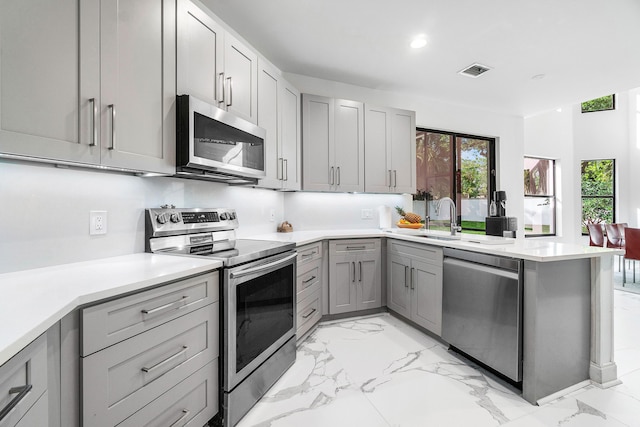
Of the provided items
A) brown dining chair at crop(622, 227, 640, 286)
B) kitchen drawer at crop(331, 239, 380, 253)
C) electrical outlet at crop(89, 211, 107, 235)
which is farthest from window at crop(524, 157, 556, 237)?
electrical outlet at crop(89, 211, 107, 235)

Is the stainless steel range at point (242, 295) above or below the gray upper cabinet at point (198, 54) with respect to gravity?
below

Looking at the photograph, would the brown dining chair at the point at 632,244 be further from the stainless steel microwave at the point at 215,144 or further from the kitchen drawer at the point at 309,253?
the stainless steel microwave at the point at 215,144

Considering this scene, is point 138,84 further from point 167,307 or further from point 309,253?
point 309,253

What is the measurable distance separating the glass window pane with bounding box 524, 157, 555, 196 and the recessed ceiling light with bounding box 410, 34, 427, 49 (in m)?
4.44

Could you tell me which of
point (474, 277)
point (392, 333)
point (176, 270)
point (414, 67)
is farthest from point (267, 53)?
point (392, 333)

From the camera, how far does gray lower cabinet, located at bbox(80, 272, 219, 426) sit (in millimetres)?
1004

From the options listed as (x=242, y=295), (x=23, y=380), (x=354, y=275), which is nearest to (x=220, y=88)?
(x=242, y=295)

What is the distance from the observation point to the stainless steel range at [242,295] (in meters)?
1.54

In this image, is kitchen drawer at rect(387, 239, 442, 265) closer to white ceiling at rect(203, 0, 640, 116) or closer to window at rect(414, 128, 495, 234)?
window at rect(414, 128, 495, 234)

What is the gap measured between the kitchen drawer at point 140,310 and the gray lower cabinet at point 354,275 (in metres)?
1.63

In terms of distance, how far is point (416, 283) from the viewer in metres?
2.75

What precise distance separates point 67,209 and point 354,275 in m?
2.35

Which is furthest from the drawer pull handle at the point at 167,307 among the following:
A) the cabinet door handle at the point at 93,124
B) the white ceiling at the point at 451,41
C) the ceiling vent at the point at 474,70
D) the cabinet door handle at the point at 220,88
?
the ceiling vent at the point at 474,70

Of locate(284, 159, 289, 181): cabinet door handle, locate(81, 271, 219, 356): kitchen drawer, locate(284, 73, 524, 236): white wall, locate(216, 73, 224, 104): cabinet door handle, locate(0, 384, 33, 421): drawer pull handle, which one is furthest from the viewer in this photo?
locate(284, 73, 524, 236): white wall
